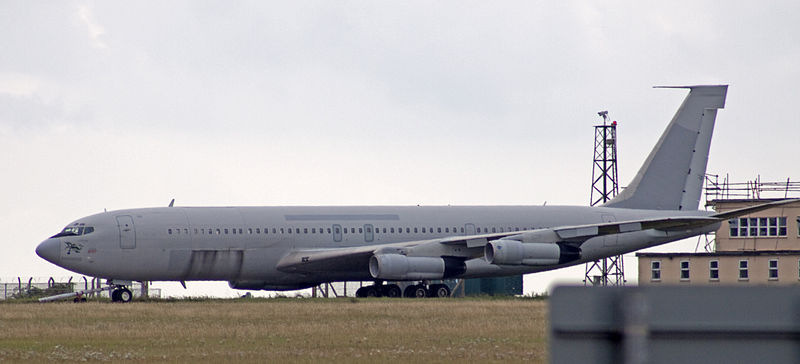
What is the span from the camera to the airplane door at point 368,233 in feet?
162

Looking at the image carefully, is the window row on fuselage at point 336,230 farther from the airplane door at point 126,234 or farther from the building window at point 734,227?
the building window at point 734,227

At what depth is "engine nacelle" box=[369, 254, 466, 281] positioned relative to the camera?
45.3m

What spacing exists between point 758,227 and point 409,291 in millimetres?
19618

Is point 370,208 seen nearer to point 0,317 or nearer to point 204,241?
point 204,241

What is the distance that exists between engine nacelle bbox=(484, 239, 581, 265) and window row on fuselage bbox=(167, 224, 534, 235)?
4.10 m

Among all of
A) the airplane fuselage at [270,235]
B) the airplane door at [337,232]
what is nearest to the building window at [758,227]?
the airplane fuselage at [270,235]

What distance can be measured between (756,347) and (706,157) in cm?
5342

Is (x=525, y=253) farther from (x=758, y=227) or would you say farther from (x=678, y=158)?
(x=758, y=227)

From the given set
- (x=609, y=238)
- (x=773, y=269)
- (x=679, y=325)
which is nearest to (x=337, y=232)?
(x=609, y=238)

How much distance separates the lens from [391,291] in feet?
162

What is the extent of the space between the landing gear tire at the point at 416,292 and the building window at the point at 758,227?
1837 centimetres

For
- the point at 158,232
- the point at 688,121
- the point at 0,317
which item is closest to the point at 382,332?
the point at 0,317

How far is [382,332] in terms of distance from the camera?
26281mm

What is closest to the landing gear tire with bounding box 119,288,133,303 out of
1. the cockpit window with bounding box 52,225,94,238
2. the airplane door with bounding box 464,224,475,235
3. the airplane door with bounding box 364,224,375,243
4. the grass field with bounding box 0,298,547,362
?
the cockpit window with bounding box 52,225,94,238
